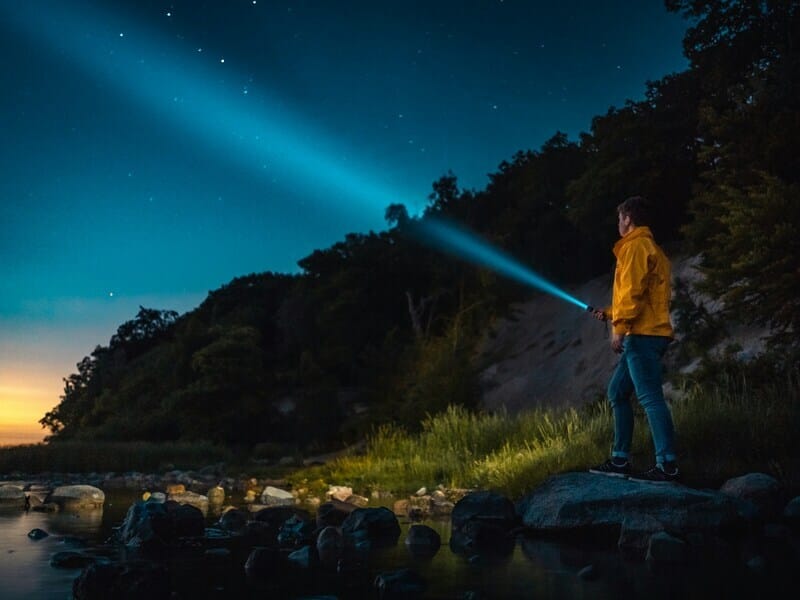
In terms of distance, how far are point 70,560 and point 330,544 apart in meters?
1.73

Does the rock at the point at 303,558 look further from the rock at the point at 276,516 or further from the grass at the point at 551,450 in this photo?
the grass at the point at 551,450

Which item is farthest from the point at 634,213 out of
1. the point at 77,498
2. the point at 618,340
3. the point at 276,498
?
the point at 77,498

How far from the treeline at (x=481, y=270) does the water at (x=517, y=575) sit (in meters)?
8.43

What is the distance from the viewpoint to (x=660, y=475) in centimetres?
700

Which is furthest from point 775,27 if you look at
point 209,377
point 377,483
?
point 209,377

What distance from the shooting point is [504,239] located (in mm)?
32031

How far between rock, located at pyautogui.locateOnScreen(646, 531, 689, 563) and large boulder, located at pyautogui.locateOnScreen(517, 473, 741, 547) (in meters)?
0.71

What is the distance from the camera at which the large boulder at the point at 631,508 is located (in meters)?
6.30

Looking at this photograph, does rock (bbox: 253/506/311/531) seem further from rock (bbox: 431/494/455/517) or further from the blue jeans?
the blue jeans

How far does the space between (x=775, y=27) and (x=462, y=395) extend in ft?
47.6

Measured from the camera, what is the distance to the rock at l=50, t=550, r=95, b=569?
4.58 m

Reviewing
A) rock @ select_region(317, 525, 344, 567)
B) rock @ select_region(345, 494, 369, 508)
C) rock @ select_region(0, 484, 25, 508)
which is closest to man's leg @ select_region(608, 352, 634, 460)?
rock @ select_region(317, 525, 344, 567)

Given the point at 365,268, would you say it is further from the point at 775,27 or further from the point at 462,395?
the point at 775,27

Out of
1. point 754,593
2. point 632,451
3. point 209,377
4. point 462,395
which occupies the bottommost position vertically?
point 754,593
